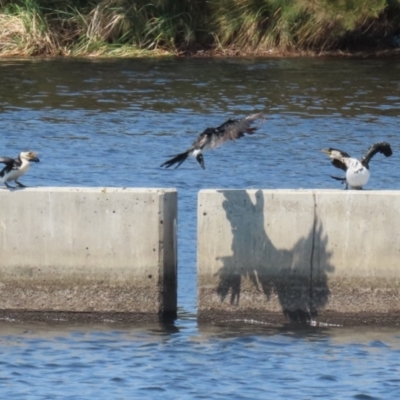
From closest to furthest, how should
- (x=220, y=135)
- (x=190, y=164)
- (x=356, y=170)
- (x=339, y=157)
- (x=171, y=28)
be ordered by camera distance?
(x=220, y=135), (x=356, y=170), (x=339, y=157), (x=190, y=164), (x=171, y=28)

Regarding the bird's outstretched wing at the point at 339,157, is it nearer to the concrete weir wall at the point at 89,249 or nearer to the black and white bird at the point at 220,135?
the black and white bird at the point at 220,135

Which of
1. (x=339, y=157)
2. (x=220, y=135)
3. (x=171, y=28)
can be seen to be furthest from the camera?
(x=171, y=28)

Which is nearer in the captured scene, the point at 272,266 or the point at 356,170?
the point at 272,266

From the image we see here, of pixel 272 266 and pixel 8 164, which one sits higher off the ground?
pixel 8 164

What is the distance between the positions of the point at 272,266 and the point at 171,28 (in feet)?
62.2

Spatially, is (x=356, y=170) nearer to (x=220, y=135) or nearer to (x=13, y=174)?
(x=220, y=135)

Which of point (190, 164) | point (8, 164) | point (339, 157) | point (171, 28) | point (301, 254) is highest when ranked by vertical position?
point (171, 28)

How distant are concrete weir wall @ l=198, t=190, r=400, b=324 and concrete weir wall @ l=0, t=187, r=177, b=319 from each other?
0.43 meters

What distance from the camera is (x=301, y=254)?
11.1 meters

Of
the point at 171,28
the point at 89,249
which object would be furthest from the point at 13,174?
the point at 171,28

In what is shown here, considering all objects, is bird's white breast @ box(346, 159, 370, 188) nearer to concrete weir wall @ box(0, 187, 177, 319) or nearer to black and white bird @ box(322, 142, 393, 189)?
black and white bird @ box(322, 142, 393, 189)

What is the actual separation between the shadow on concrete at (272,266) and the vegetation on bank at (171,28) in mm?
17831

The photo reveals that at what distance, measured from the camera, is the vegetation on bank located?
28750mm

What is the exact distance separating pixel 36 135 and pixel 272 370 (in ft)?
36.3
